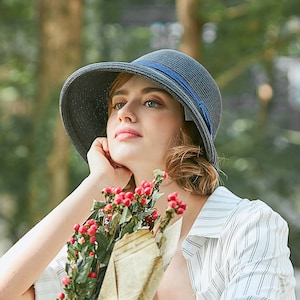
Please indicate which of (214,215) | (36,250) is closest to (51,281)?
(36,250)

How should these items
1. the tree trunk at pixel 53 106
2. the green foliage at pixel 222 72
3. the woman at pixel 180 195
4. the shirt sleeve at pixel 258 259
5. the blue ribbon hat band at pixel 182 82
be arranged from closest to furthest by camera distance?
1. the shirt sleeve at pixel 258 259
2. the woman at pixel 180 195
3. the blue ribbon hat band at pixel 182 82
4. the tree trunk at pixel 53 106
5. the green foliage at pixel 222 72

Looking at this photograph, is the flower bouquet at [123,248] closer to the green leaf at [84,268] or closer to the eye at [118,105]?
the green leaf at [84,268]

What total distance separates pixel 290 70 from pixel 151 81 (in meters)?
10.7

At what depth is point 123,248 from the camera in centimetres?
146

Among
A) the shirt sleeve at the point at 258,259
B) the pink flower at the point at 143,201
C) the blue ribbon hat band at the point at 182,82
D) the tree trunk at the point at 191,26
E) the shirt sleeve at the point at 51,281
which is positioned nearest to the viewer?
the pink flower at the point at 143,201

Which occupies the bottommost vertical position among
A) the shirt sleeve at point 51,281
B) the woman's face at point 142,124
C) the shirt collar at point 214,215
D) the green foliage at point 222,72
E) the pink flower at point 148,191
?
the green foliage at point 222,72

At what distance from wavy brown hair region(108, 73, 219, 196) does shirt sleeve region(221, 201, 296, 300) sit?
7.6 inches

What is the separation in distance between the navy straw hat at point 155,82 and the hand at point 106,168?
6.2 inches

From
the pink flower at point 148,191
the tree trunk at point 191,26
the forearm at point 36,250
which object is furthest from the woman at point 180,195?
the tree trunk at point 191,26

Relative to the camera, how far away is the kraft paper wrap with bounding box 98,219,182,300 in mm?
1431

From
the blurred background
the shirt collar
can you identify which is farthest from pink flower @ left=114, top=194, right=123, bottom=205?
the blurred background

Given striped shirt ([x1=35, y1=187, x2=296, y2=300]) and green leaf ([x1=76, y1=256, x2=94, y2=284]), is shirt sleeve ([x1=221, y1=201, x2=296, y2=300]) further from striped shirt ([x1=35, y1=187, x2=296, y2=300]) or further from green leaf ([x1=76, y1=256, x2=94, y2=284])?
green leaf ([x1=76, y1=256, x2=94, y2=284])

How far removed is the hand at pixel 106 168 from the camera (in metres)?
2.10

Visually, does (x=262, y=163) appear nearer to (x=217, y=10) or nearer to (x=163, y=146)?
(x=217, y=10)
